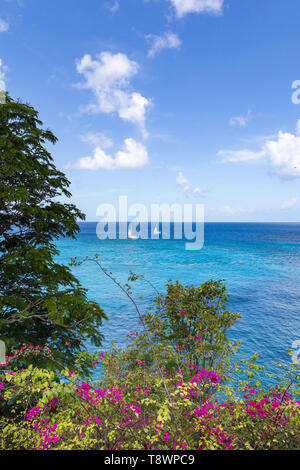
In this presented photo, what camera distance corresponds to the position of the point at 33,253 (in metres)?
6.62

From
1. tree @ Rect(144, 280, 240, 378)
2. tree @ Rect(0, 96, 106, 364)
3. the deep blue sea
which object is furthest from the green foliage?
the deep blue sea

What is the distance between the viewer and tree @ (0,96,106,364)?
6637 mm

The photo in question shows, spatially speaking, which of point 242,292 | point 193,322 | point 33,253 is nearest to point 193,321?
point 193,322

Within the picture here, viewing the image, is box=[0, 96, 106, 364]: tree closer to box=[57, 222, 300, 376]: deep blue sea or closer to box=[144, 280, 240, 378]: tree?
box=[144, 280, 240, 378]: tree

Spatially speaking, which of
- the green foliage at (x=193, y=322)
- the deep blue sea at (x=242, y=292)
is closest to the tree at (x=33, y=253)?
the green foliage at (x=193, y=322)

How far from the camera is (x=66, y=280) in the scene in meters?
7.64

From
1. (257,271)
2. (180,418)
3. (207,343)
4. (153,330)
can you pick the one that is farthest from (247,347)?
(257,271)

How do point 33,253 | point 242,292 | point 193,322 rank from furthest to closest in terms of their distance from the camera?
point 242,292 < point 193,322 < point 33,253

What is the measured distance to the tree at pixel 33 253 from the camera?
261 inches

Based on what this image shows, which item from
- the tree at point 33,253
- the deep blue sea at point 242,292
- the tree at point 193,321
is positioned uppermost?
the tree at point 33,253

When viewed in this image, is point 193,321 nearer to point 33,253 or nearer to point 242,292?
point 33,253

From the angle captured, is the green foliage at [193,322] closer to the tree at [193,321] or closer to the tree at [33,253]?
the tree at [193,321]
